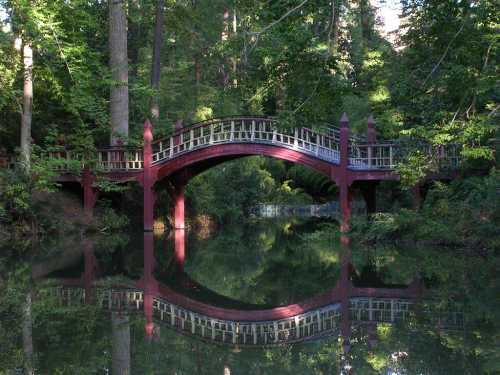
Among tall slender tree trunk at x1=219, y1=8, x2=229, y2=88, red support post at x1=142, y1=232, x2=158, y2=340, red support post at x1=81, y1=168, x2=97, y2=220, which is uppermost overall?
tall slender tree trunk at x1=219, y1=8, x2=229, y2=88

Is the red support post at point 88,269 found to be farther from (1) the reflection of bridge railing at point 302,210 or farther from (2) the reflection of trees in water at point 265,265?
(1) the reflection of bridge railing at point 302,210

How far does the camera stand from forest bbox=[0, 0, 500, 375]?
608cm

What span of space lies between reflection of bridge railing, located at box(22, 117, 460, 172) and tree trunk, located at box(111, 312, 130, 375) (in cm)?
1081

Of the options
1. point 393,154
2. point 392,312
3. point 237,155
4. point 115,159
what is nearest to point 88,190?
point 115,159

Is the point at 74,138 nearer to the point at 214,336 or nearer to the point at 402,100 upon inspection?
the point at 402,100

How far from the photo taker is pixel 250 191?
91.1ft

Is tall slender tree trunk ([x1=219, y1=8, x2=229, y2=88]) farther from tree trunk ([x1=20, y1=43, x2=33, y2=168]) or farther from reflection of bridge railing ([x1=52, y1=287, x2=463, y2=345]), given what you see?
reflection of bridge railing ([x1=52, y1=287, x2=463, y2=345])

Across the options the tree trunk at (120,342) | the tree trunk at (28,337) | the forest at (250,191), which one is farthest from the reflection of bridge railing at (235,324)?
Answer: the tree trunk at (28,337)

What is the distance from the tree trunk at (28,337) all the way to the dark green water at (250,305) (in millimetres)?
62

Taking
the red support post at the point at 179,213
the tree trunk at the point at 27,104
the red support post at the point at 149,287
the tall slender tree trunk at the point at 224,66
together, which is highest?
the tall slender tree trunk at the point at 224,66

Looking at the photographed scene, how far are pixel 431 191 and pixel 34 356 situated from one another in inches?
492

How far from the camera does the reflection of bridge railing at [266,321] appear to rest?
6.70 meters

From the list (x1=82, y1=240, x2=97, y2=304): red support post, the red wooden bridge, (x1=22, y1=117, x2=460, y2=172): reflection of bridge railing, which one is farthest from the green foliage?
(x1=82, y1=240, x2=97, y2=304): red support post

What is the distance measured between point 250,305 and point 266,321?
1.15m
